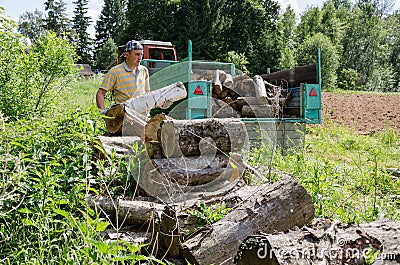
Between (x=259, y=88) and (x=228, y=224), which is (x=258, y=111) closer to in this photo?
(x=259, y=88)

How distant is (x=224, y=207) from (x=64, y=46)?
150 inches

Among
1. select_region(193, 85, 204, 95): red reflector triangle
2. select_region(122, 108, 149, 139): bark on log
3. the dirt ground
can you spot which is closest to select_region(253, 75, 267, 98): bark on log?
select_region(193, 85, 204, 95): red reflector triangle

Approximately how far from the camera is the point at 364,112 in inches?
642

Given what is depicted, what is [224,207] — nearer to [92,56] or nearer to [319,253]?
[319,253]

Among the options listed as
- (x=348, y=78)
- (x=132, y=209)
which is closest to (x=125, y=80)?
(x=132, y=209)

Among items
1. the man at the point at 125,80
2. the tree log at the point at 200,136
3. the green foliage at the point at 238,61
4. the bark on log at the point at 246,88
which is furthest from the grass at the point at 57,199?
the green foliage at the point at 238,61

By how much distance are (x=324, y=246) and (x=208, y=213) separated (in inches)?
33.8

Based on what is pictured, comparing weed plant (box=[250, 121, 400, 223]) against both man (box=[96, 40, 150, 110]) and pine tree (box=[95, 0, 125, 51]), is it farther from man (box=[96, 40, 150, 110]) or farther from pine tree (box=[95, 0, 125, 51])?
pine tree (box=[95, 0, 125, 51])

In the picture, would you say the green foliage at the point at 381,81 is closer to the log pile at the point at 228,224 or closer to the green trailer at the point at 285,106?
the green trailer at the point at 285,106

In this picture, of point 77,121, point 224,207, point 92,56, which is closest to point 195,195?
point 224,207

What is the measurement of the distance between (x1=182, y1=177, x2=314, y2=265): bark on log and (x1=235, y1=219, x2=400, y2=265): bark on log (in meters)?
0.30

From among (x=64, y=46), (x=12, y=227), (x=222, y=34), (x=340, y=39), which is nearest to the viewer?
(x=12, y=227)

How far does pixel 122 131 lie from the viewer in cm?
403

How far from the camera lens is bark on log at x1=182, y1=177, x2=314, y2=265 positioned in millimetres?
2381
